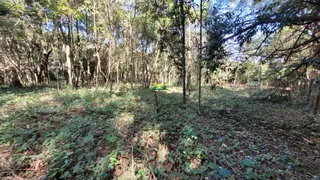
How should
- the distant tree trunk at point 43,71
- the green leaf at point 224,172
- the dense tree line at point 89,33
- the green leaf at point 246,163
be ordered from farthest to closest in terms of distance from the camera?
1. the distant tree trunk at point 43,71
2. the dense tree line at point 89,33
3. the green leaf at point 246,163
4. the green leaf at point 224,172

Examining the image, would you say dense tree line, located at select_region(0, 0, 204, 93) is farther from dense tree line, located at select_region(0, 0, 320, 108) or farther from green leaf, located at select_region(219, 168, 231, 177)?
green leaf, located at select_region(219, 168, 231, 177)

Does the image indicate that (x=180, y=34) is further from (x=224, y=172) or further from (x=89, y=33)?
(x=89, y=33)

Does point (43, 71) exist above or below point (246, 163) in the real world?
above

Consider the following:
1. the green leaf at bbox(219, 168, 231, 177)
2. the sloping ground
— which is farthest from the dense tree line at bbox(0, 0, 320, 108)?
the green leaf at bbox(219, 168, 231, 177)

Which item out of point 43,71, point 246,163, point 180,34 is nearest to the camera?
point 246,163

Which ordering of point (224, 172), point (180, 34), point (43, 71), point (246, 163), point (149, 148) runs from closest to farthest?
point (224, 172)
point (246, 163)
point (149, 148)
point (180, 34)
point (43, 71)

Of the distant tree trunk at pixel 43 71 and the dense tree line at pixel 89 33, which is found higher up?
the dense tree line at pixel 89 33

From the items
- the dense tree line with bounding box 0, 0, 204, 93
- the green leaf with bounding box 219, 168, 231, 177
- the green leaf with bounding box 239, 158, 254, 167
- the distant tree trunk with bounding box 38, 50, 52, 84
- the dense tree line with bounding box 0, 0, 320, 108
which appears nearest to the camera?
the green leaf with bounding box 219, 168, 231, 177

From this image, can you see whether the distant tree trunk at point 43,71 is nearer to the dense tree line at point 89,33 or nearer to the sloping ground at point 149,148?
the dense tree line at point 89,33

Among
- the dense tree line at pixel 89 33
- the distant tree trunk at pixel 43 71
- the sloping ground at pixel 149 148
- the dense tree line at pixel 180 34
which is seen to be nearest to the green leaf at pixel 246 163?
the sloping ground at pixel 149 148

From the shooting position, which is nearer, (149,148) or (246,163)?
(246,163)

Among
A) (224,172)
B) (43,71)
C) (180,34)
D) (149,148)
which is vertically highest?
(180,34)

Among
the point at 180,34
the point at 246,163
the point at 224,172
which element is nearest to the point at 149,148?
the point at 224,172

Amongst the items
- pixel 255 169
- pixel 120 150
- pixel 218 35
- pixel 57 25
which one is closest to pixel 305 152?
pixel 255 169
